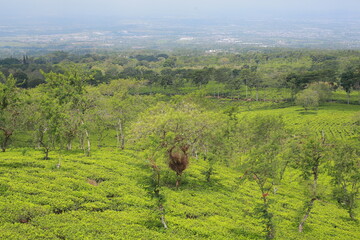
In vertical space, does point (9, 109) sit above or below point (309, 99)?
above

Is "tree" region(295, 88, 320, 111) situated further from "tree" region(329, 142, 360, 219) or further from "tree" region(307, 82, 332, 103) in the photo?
"tree" region(329, 142, 360, 219)

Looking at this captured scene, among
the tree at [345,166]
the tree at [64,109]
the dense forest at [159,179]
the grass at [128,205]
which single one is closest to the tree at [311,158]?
the dense forest at [159,179]

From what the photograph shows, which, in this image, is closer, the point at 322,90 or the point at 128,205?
the point at 128,205

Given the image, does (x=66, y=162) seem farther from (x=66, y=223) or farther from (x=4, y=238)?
(x=4, y=238)

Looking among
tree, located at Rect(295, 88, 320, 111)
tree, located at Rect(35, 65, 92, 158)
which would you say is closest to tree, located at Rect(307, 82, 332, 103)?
tree, located at Rect(295, 88, 320, 111)

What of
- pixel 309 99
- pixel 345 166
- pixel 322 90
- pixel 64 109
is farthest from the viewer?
pixel 322 90

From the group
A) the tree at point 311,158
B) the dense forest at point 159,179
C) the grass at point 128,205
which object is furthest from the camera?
the tree at point 311,158

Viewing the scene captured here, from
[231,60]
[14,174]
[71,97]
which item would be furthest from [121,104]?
[231,60]

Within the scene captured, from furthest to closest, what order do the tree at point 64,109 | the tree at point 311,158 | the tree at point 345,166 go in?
the tree at point 345,166
the tree at point 64,109
the tree at point 311,158

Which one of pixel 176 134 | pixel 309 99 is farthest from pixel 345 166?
pixel 309 99

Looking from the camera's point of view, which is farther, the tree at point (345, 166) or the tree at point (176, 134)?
the tree at point (345, 166)

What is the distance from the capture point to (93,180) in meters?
23.8

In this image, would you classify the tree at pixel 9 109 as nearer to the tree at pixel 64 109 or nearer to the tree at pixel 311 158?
the tree at pixel 64 109

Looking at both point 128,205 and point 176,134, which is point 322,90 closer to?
point 176,134
